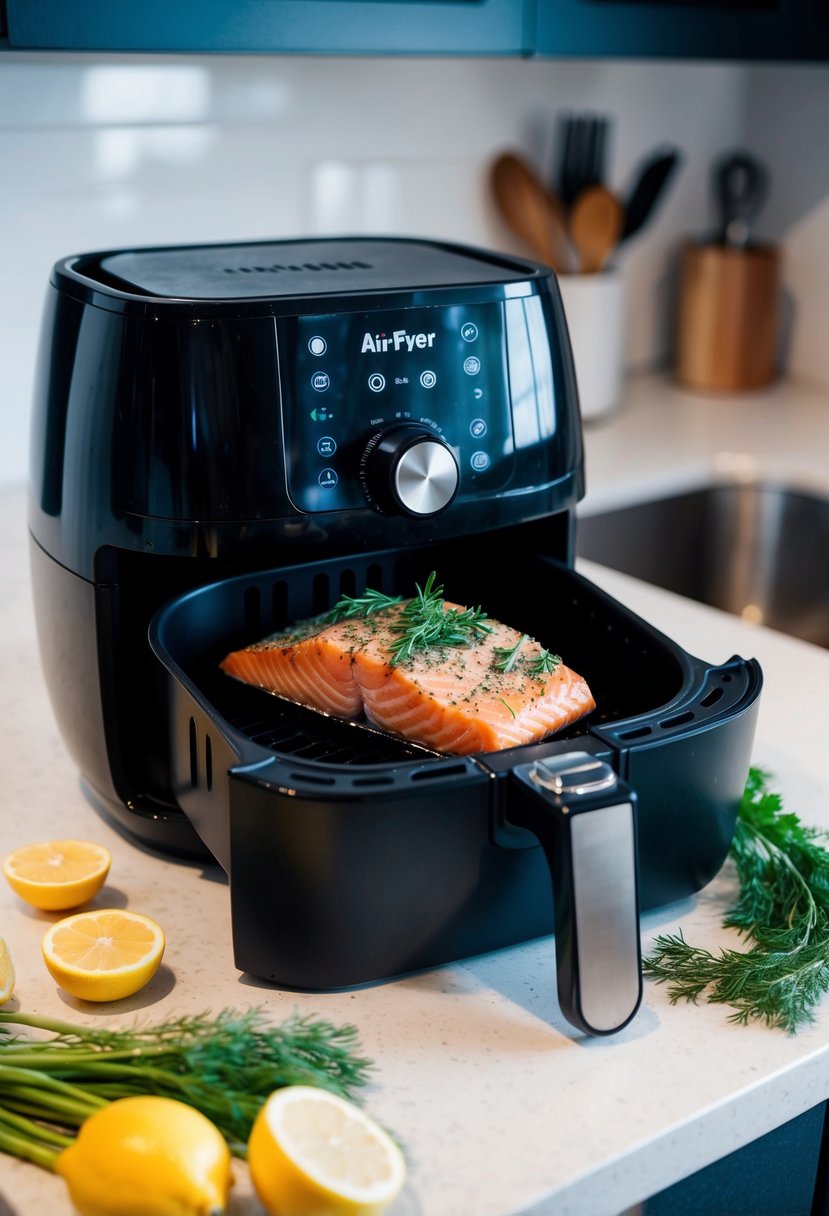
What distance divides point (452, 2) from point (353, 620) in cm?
70

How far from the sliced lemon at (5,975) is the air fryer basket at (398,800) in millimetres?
122

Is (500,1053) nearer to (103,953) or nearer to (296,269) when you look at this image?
(103,953)

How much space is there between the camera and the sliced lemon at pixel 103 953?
682mm

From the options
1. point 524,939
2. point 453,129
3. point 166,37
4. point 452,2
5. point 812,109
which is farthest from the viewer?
point 812,109

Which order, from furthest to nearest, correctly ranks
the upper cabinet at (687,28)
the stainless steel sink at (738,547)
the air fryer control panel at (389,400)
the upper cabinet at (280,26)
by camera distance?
the stainless steel sink at (738,547), the upper cabinet at (687,28), the upper cabinet at (280,26), the air fryer control panel at (389,400)

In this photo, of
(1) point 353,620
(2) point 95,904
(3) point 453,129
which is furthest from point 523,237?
(2) point 95,904

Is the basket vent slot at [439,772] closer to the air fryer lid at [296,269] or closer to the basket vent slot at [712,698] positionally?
the basket vent slot at [712,698]

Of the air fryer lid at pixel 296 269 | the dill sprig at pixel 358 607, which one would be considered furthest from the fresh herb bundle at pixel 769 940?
the air fryer lid at pixel 296 269

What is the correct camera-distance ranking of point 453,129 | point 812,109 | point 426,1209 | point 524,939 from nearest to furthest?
point 426,1209
point 524,939
point 453,129
point 812,109

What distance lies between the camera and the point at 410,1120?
0.61 m

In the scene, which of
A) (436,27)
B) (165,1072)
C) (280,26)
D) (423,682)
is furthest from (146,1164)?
(436,27)

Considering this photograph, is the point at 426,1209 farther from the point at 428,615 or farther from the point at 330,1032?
the point at 428,615

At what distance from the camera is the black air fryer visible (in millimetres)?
638

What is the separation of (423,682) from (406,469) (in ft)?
0.41
